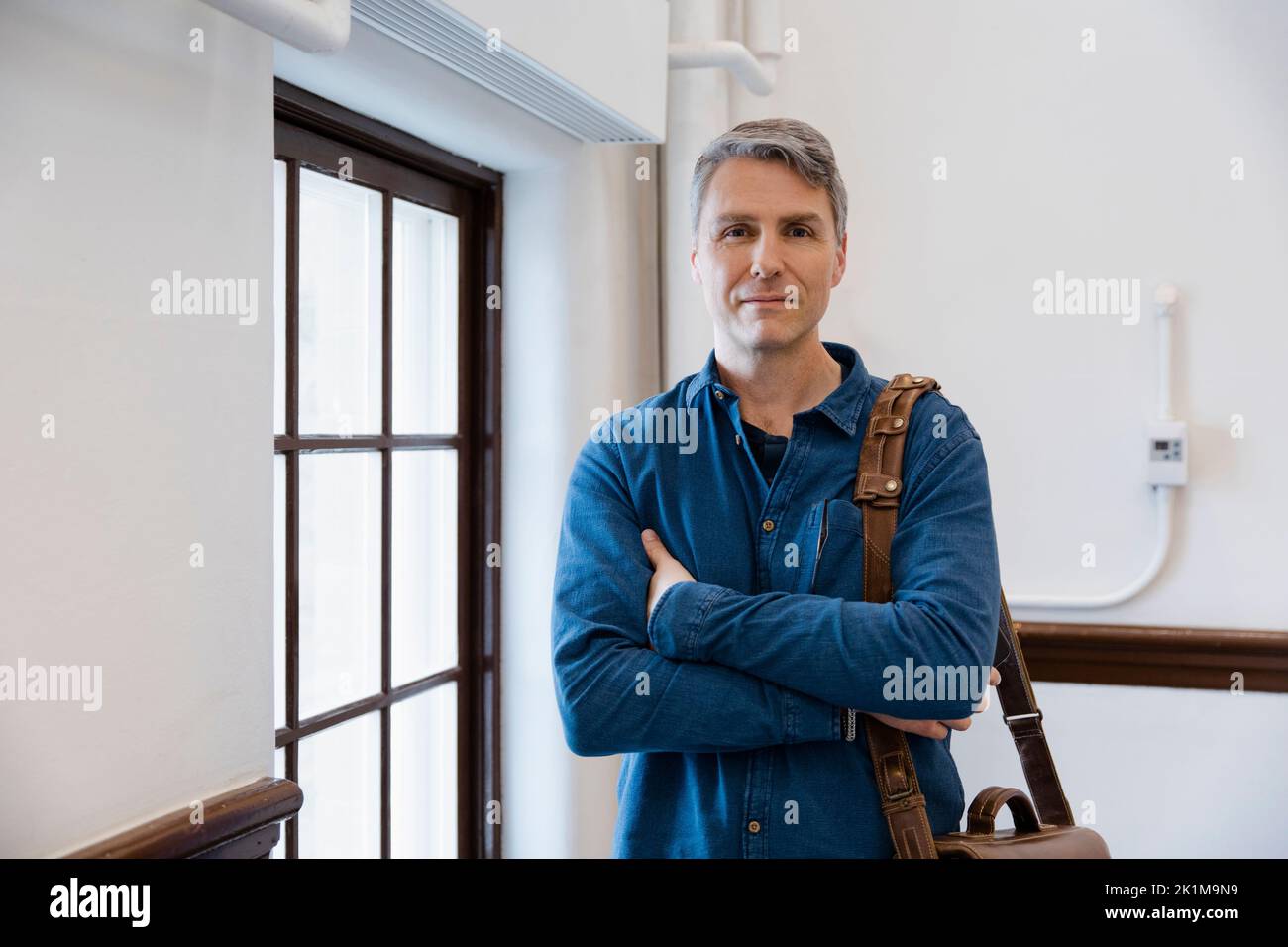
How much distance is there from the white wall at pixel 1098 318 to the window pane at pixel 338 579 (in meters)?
0.76

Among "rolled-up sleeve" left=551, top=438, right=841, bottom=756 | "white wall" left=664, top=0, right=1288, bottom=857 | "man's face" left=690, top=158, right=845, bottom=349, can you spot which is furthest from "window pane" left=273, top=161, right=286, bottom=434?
"white wall" left=664, top=0, right=1288, bottom=857

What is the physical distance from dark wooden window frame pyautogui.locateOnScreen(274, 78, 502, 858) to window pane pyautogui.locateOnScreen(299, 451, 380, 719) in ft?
0.07

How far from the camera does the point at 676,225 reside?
223 centimetres

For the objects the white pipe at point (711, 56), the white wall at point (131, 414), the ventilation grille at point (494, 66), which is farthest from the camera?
the white pipe at point (711, 56)

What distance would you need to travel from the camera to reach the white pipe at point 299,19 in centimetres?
98

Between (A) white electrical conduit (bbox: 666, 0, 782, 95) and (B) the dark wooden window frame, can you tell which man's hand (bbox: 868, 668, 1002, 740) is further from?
(A) white electrical conduit (bbox: 666, 0, 782, 95)

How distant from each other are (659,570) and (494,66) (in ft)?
2.63

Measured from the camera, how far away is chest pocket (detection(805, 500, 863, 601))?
1113 mm

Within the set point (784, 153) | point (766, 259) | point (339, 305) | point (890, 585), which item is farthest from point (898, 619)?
point (339, 305)

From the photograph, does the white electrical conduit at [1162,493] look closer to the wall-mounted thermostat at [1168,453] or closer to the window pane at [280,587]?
the wall-mounted thermostat at [1168,453]

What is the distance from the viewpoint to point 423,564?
1956mm

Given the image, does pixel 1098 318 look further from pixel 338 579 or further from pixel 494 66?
pixel 338 579

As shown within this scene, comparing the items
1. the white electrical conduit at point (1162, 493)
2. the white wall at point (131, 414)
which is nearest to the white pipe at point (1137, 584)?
the white electrical conduit at point (1162, 493)
